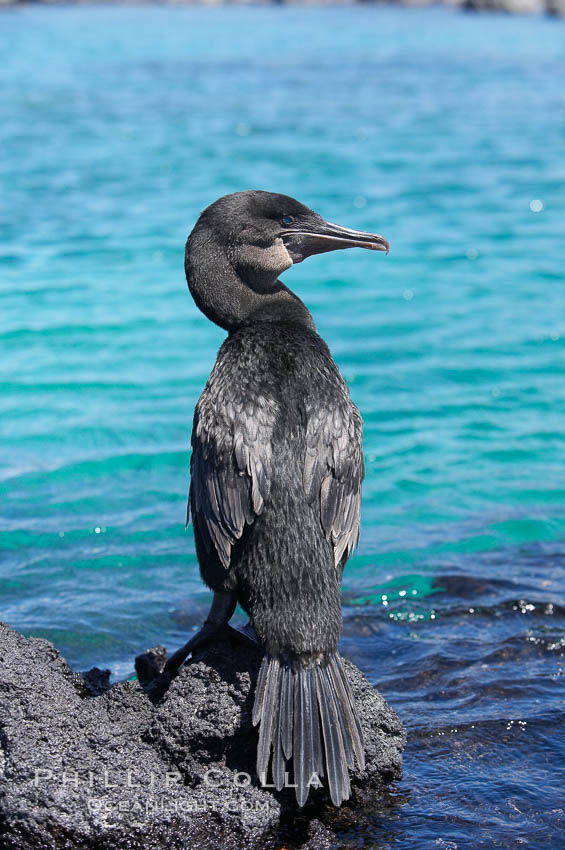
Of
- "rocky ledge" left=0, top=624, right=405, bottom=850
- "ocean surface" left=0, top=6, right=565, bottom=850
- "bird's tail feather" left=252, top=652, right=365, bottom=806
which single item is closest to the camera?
"rocky ledge" left=0, top=624, right=405, bottom=850

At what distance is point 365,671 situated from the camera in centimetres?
470

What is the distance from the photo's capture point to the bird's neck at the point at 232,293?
3906 mm

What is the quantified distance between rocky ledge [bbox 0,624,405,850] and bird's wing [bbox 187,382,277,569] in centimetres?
45

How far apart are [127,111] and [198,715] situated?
2083cm

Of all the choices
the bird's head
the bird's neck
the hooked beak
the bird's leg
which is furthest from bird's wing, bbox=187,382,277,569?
the hooked beak

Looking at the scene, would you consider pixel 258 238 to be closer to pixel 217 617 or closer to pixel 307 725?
pixel 217 617

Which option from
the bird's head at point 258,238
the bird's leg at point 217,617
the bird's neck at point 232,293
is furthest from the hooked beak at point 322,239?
the bird's leg at point 217,617

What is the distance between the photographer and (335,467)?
→ 3.66 meters

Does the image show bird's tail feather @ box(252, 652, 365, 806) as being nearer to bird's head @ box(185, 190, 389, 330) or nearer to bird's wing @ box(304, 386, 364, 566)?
bird's wing @ box(304, 386, 364, 566)

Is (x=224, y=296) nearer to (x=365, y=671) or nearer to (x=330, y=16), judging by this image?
(x=365, y=671)

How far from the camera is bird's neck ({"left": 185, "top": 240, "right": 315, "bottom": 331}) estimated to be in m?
3.91

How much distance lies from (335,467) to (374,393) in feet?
17.0

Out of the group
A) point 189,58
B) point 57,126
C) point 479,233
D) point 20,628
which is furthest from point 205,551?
point 189,58

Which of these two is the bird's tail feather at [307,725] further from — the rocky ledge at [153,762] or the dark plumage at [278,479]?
the rocky ledge at [153,762]
